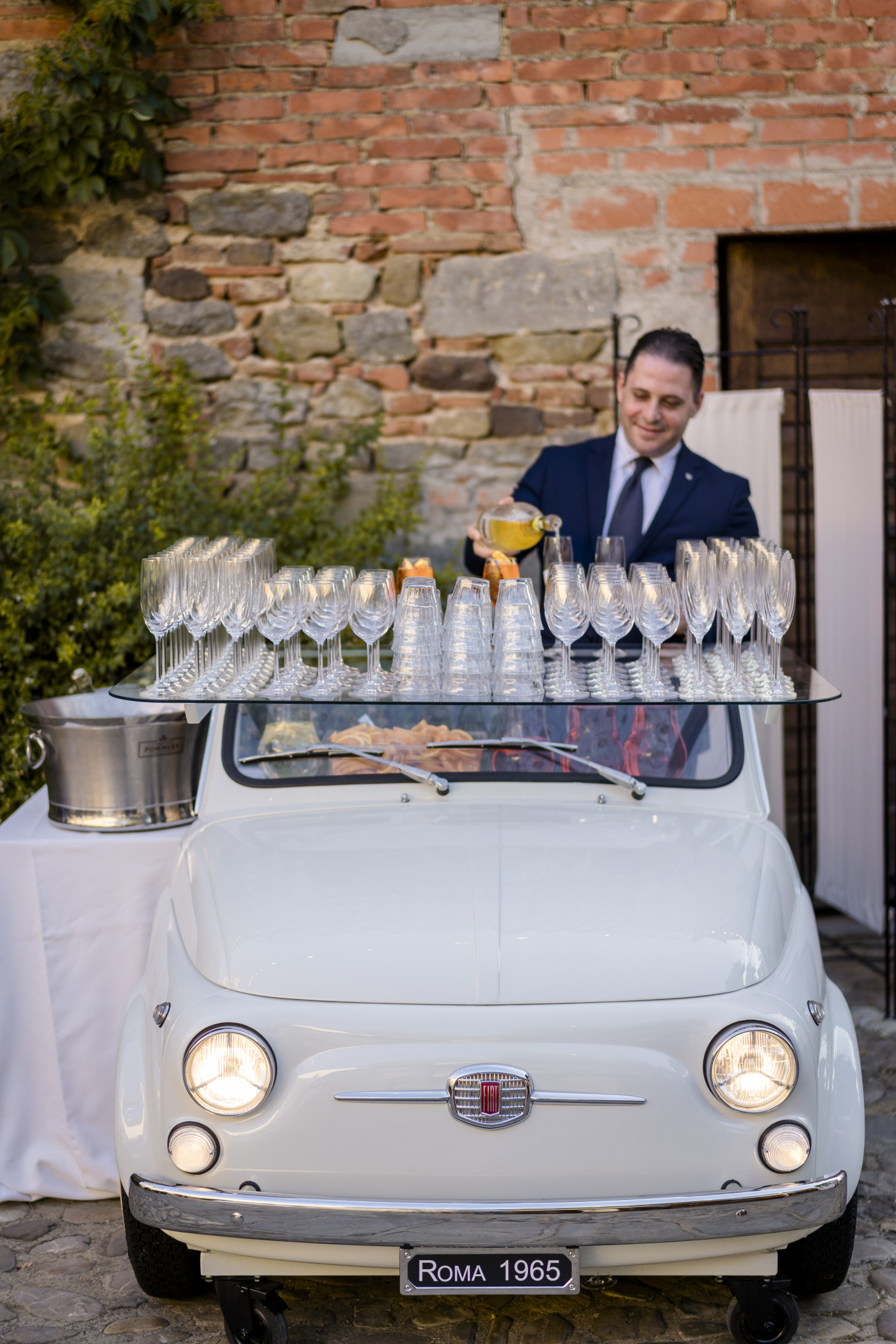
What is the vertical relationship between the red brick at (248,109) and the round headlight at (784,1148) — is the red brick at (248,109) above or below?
above

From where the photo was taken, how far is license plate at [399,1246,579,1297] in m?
2.29

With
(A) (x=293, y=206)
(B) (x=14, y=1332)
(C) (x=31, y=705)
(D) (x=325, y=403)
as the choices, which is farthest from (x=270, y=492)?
(B) (x=14, y=1332)

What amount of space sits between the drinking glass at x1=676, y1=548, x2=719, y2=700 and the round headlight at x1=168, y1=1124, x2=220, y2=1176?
148 centimetres

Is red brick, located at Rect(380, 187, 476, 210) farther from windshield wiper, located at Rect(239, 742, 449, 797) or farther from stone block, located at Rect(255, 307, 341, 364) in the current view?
windshield wiper, located at Rect(239, 742, 449, 797)

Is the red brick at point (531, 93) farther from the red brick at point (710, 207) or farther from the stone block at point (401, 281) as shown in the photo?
the stone block at point (401, 281)

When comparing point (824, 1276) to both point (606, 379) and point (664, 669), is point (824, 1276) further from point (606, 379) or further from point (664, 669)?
point (606, 379)

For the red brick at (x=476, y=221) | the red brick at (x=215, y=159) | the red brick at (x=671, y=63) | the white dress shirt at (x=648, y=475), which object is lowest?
the white dress shirt at (x=648, y=475)

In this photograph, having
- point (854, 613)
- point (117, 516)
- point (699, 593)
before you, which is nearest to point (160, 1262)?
point (699, 593)

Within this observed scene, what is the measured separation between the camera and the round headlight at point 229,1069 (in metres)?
2.32

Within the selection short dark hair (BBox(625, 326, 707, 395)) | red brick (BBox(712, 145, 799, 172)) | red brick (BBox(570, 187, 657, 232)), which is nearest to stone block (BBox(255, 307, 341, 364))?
red brick (BBox(570, 187, 657, 232))

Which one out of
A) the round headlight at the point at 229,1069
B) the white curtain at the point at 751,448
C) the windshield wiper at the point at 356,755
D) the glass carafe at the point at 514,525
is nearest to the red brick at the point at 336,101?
the white curtain at the point at 751,448

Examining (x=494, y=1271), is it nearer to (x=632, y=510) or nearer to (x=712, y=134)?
(x=632, y=510)

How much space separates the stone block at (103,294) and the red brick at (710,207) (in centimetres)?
243

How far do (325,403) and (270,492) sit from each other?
0.53 m
